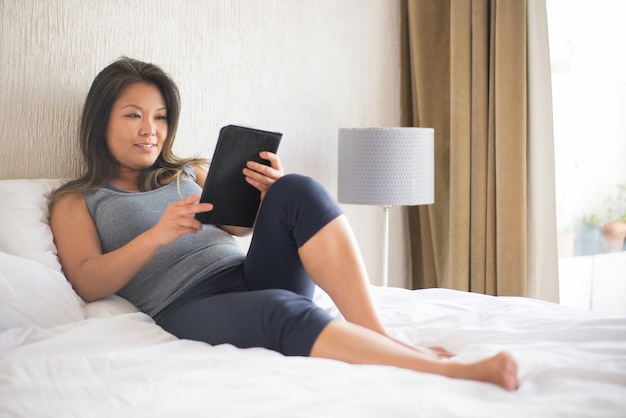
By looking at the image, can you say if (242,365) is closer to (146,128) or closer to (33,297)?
(33,297)

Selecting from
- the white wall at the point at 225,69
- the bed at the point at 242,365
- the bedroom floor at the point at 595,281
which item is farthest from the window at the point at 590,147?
the bed at the point at 242,365

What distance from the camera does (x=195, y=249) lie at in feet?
6.05

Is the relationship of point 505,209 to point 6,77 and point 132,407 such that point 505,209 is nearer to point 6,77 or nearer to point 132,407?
point 6,77

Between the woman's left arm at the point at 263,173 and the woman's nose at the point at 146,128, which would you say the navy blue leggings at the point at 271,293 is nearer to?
the woman's left arm at the point at 263,173

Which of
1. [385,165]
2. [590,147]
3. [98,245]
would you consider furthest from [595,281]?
[98,245]

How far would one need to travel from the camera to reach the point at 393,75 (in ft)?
10.4

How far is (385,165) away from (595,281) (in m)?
0.95

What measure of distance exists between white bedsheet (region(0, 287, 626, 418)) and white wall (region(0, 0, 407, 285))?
2.60 ft

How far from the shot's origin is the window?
265 cm

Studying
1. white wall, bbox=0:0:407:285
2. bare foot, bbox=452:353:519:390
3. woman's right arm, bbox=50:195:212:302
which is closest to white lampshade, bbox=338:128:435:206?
white wall, bbox=0:0:407:285

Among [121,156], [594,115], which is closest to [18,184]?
[121,156]

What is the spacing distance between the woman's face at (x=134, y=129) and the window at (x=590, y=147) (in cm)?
162

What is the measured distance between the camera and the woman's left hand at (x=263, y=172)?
1730mm

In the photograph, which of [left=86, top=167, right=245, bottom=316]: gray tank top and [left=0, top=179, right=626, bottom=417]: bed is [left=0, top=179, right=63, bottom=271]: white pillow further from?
[left=86, top=167, right=245, bottom=316]: gray tank top
